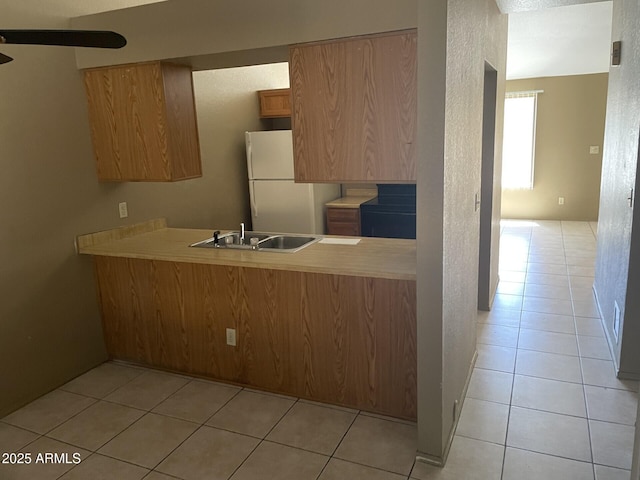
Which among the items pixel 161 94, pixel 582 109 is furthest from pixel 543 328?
pixel 582 109

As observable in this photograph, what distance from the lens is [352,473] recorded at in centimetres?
221

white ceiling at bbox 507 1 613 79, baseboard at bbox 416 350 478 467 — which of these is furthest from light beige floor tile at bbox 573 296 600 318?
white ceiling at bbox 507 1 613 79

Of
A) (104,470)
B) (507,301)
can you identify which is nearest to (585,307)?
(507,301)

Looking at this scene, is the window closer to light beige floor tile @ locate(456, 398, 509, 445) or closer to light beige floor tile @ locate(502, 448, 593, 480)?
light beige floor tile @ locate(456, 398, 509, 445)

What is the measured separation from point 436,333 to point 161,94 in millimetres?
2217

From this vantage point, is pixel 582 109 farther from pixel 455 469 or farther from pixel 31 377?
pixel 31 377

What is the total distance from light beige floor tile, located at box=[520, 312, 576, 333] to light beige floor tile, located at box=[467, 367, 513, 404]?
2.99 ft

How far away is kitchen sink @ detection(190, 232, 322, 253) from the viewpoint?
3.28 metres

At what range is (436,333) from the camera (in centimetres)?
215

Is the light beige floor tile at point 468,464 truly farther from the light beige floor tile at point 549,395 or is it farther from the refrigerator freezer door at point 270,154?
the refrigerator freezer door at point 270,154

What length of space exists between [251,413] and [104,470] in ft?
2.63

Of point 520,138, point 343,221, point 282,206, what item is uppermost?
point 520,138

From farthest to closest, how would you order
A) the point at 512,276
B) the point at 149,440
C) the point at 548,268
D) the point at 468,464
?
the point at 548,268 < the point at 512,276 < the point at 149,440 < the point at 468,464

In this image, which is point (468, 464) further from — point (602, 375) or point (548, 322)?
point (548, 322)
